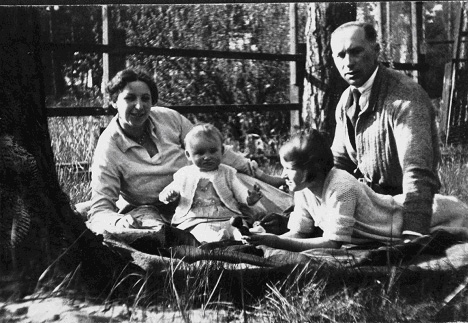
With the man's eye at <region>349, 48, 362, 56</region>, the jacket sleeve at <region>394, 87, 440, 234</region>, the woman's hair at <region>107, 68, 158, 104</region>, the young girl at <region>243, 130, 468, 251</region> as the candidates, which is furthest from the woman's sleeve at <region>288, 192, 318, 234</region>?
the woman's hair at <region>107, 68, 158, 104</region>

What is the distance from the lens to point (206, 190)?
5395mm

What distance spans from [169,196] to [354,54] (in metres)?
1.12

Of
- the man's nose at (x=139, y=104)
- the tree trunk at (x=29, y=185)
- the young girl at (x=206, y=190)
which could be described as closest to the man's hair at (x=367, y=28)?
the young girl at (x=206, y=190)

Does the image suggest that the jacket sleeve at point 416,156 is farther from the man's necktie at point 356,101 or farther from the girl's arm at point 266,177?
the girl's arm at point 266,177

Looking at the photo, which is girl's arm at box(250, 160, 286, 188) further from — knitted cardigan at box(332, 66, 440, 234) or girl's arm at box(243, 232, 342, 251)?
girl's arm at box(243, 232, 342, 251)

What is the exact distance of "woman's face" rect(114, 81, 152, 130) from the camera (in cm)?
520

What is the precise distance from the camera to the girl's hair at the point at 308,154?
4.96 m

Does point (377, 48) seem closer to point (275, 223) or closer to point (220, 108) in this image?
point (220, 108)

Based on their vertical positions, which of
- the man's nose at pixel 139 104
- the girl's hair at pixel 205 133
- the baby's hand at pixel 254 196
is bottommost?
the baby's hand at pixel 254 196

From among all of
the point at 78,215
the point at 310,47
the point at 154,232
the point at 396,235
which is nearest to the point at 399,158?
the point at 396,235

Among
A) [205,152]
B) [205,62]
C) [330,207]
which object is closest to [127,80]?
[205,62]

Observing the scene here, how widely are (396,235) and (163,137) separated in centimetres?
129

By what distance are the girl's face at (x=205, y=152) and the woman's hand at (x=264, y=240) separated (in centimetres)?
48

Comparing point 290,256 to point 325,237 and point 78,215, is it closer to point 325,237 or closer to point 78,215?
point 325,237
